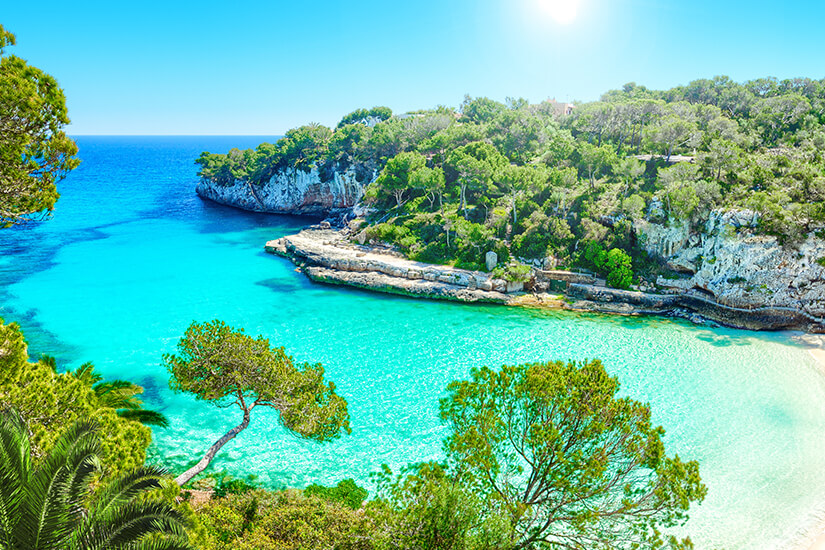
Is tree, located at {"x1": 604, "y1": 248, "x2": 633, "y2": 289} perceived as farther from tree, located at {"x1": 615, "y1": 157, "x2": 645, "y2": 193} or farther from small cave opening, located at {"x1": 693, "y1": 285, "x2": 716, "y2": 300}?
tree, located at {"x1": 615, "y1": 157, "x2": 645, "y2": 193}

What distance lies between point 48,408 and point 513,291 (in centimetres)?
3348

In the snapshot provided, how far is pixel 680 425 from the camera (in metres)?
22.0

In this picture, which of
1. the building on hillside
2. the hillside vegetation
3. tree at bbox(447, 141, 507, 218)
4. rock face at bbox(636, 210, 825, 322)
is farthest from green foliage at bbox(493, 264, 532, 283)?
the building on hillside

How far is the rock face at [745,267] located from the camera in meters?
32.6

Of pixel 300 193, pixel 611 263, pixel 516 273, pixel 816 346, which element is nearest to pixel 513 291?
pixel 516 273

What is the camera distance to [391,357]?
2905cm

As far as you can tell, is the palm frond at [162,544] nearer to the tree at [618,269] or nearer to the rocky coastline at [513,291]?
the rocky coastline at [513,291]

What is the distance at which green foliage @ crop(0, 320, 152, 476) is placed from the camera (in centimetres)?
958

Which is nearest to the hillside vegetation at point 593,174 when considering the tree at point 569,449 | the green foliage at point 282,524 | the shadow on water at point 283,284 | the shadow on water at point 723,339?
the shadow on water at point 723,339

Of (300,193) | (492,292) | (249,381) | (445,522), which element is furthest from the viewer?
(300,193)

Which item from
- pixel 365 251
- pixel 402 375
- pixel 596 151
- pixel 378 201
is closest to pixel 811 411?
pixel 402 375

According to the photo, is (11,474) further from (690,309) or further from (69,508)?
(690,309)

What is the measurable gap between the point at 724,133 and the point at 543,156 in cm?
1950

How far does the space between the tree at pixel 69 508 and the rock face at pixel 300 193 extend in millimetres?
62966
